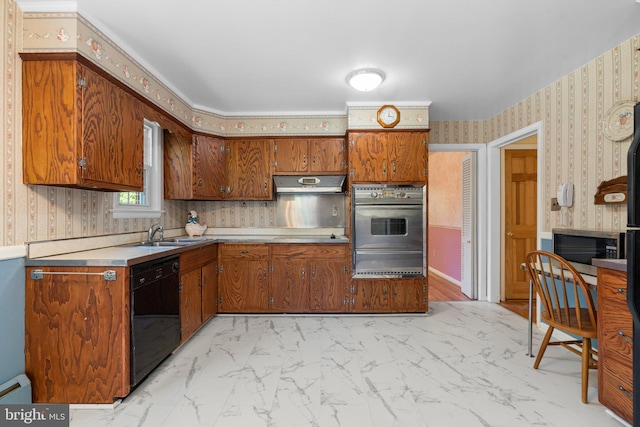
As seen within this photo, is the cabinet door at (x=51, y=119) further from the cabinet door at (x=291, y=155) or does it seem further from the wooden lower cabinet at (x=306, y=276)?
the cabinet door at (x=291, y=155)

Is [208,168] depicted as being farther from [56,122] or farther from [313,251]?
[56,122]

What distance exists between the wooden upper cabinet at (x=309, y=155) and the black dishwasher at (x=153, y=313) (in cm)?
187

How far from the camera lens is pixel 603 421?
1799mm

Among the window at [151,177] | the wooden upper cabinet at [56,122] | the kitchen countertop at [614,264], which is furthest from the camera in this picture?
the window at [151,177]

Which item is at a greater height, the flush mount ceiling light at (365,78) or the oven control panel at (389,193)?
the flush mount ceiling light at (365,78)

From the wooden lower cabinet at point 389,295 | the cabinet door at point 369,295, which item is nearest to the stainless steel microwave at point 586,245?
the wooden lower cabinet at point 389,295

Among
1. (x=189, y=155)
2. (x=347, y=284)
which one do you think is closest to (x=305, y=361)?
(x=347, y=284)

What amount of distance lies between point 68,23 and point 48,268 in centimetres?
154

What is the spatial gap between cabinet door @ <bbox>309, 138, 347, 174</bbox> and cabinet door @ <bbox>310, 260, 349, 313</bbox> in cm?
120

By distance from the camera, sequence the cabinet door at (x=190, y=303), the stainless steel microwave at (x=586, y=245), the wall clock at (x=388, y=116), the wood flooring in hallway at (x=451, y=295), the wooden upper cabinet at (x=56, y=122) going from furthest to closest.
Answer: the wood flooring in hallway at (x=451, y=295) → the wall clock at (x=388, y=116) → the cabinet door at (x=190, y=303) → the stainless steel microwave at (x=586, y=245) → the wooden upper cabinet at (x=56, y=122)

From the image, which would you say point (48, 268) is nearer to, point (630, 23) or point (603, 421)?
point (603, 421)

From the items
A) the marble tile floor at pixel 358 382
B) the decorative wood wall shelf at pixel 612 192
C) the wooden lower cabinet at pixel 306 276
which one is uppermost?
the decorative wood wall shelf at pixel 612 192

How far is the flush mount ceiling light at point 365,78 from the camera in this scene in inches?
110

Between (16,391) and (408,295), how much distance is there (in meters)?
3.30
